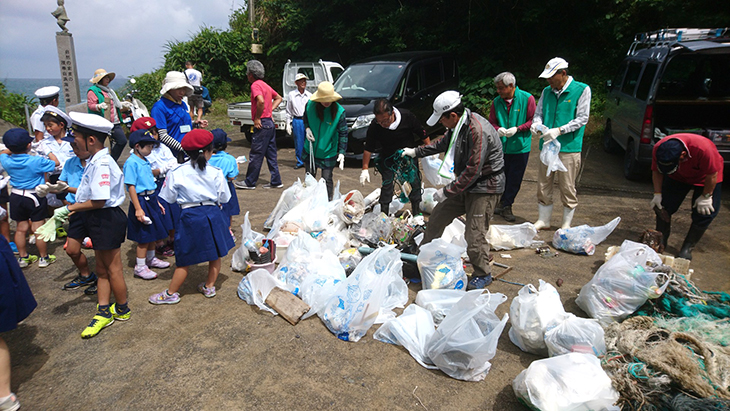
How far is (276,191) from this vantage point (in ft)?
22.7

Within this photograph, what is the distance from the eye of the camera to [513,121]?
5.41 m

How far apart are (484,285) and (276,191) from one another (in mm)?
4057

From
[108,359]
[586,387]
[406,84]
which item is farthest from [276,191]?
[586,387]

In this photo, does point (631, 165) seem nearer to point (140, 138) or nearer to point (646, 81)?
point (646, 81)

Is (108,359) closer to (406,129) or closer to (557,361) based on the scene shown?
(557,361)

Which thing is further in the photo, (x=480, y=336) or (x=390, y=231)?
(x=390, y=231)

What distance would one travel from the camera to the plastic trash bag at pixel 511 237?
4.74 meters

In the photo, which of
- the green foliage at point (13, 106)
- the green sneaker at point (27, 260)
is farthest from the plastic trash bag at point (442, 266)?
the green foliage at point (13, 106)

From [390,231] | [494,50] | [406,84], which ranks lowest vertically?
[390,231]

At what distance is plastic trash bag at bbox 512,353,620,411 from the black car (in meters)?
6.00

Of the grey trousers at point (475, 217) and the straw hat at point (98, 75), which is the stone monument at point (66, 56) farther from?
the grey trousers at point (475, 217)

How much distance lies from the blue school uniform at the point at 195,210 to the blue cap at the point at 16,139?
5.28 ft

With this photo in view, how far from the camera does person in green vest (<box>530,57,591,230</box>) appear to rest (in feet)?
15.7

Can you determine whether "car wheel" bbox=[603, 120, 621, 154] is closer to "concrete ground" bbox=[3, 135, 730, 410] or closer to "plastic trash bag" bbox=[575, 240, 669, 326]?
"concrete ground" bbox=[3, 135, 730, 410]
